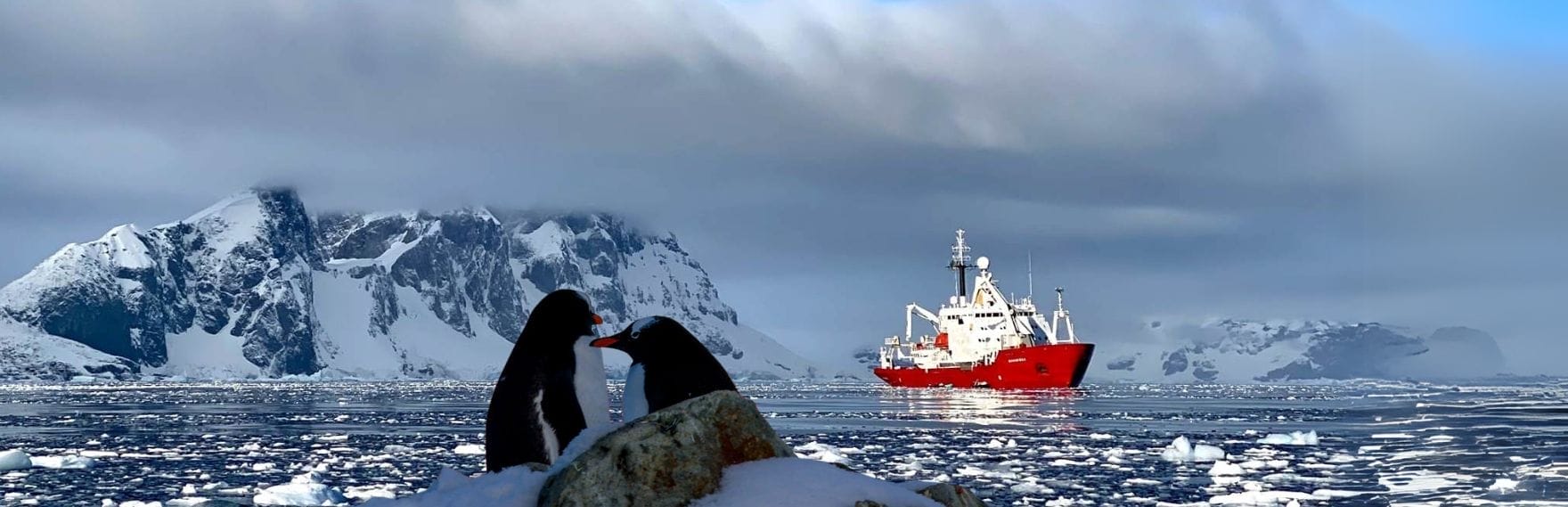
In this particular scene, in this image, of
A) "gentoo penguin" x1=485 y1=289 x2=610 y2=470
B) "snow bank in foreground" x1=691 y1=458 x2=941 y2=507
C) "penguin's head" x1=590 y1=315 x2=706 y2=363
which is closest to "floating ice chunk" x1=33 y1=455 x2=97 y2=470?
"gentoo penguin" x1=485 y1=289 x2=610 y2=470

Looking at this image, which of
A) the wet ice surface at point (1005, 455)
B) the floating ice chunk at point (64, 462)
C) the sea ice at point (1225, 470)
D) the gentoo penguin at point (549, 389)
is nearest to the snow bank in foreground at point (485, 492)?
the gentoo penguin at point (549, 389)

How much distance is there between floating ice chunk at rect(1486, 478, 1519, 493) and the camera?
23.4 meters

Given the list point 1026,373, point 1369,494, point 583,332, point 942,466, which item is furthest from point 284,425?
point 1026,373

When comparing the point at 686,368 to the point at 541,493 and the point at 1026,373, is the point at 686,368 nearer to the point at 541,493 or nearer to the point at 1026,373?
the point at 541,493

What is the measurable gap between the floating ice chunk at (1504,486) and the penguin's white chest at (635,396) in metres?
17.9

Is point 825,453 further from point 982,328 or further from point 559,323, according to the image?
point 982,328

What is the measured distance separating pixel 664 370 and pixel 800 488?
410 cm

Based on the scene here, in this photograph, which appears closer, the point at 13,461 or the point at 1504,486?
the point at 1504,486

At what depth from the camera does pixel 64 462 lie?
32.6 metres

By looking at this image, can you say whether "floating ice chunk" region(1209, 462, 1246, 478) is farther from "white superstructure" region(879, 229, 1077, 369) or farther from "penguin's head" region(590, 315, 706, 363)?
"white superstructure" region(879, 229, 1077, 369)

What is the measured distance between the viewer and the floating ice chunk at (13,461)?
31.5 metres

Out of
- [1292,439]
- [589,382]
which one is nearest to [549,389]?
[589,382]

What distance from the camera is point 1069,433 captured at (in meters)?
42.7

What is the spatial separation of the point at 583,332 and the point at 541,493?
438cm
